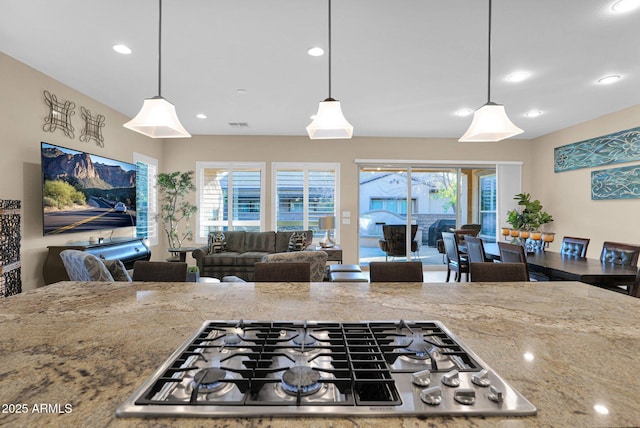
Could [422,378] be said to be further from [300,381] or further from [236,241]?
[236,241]

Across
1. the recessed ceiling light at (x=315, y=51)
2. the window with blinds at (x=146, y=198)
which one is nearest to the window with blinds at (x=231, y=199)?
the window with blinds at (x=146, y=198)

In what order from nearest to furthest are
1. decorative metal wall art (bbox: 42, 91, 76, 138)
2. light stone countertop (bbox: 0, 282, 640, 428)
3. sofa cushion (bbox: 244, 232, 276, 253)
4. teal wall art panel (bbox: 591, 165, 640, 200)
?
light stone countertop (bbox: 0, 282, 640, 428)
decorative metal wall art (bbox: 42, 91, 76, 138)
teal wall art panel (bbox: 591, 165, 640, 200)
sofa cushion (bbox: 244, 232, 276, 253)

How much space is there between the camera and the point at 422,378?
2.37 feet

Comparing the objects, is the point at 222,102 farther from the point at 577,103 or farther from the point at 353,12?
the point at 577,103

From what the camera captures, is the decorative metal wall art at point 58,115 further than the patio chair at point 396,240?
No

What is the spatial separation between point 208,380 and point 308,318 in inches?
20.6

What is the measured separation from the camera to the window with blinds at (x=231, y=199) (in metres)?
6.49

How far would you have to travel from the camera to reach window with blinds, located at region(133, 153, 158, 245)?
5.58 meters

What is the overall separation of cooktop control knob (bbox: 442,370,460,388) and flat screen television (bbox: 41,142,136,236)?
421 centimetres

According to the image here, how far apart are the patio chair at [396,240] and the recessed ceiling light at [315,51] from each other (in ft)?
13.9

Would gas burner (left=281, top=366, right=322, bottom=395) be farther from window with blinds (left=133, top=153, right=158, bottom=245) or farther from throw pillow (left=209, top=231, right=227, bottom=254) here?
window with blinds (left=133, top=153, right=158, bottom=245)

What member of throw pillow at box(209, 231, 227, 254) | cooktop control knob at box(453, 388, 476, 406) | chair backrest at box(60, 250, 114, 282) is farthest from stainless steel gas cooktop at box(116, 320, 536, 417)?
throw pillow at box(209, 231, 227, 254)

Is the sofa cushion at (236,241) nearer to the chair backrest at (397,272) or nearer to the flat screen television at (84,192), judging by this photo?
the flat screen television at (84,192)

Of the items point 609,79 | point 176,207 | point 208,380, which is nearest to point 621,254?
point 609,79
